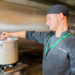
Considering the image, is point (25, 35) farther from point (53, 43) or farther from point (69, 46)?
point (69, 46)

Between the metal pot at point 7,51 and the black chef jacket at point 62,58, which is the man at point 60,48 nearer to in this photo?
the black chef jacket at point 62,58

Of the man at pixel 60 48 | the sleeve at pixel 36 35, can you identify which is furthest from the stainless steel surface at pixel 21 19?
the man at pixel 60 48

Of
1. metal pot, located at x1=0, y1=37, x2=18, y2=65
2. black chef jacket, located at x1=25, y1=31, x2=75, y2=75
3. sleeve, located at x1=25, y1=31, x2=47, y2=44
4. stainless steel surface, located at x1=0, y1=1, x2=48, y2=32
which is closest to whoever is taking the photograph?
black chef jacket, located at x1=25, y1=31, x2=75, y2=75

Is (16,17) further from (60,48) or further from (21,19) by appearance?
(60,48)

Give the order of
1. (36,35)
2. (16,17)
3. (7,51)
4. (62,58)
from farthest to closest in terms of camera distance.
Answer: (16,17) → (36,35) → (7,51) → (62,58)

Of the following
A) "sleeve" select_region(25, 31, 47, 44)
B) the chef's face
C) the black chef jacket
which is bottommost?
the black chef jacket

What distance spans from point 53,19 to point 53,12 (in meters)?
0.06

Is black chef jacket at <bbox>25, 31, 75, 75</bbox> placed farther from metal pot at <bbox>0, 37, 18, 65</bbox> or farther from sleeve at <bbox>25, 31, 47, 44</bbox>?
metal pot at <bbox>0, 37, 18, 65</bbox>

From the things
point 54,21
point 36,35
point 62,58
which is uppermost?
point 54,21

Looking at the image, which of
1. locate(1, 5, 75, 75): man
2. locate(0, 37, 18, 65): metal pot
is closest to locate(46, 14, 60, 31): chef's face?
locate(1, 5, 75, 75): man

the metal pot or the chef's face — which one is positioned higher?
the chef's face

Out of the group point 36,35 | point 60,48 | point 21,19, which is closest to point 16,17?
point 21,19

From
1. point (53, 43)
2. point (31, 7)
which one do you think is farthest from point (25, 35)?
point (31, 7)

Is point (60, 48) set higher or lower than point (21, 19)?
lower
